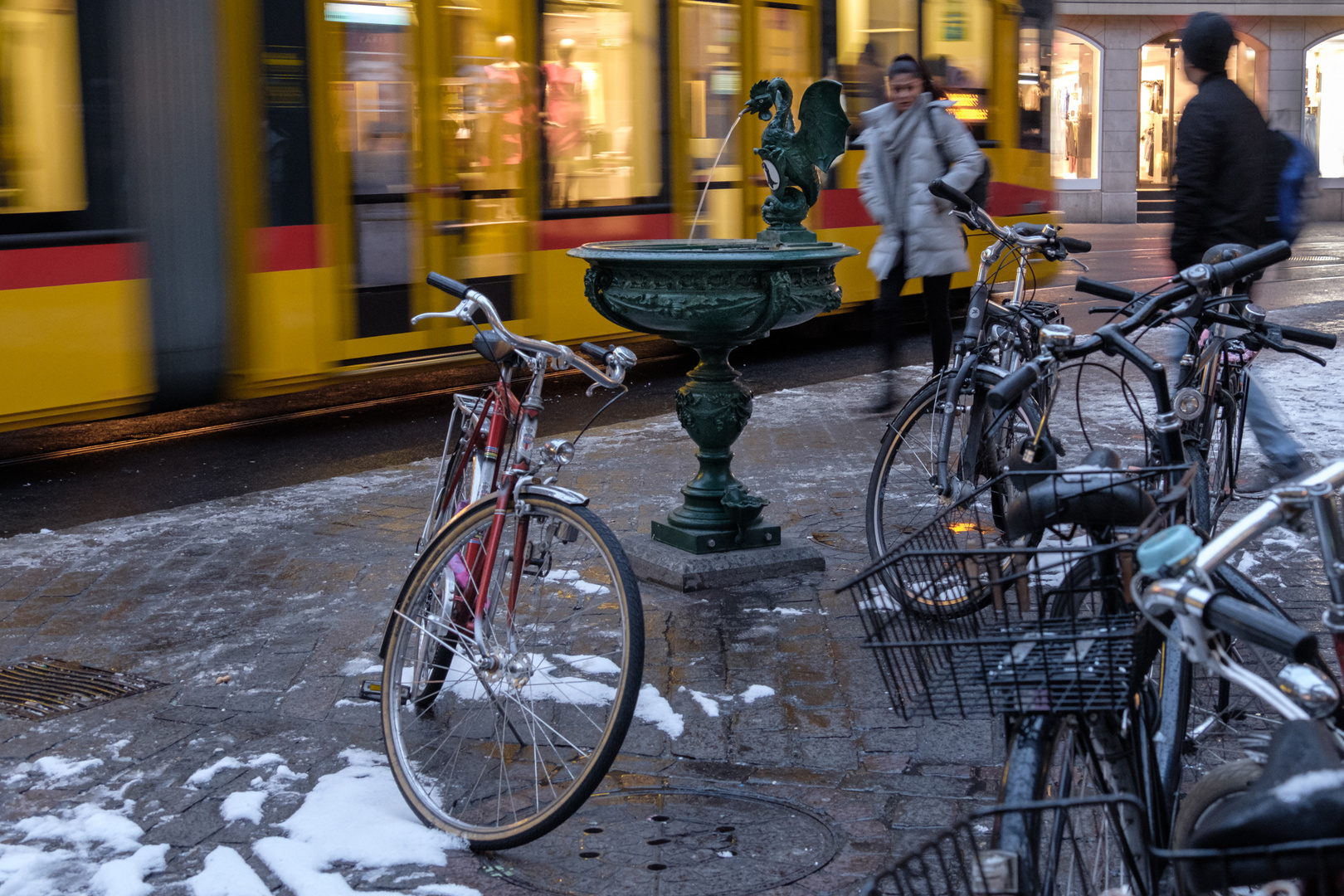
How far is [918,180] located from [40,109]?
4681 mm

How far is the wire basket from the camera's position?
6.89 feet

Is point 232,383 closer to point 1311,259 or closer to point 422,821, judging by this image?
point 422,821

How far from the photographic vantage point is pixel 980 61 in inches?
515

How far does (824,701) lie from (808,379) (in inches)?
272

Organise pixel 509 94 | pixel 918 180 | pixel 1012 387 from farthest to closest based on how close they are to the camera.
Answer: pixel 509 94 → pixel 918 180 → pixel 1012 387

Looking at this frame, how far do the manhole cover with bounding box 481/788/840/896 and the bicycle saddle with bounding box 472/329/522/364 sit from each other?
1.14 metres

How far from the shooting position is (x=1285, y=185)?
6340 millimetres

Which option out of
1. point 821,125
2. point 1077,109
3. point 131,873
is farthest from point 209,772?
point 1077,109

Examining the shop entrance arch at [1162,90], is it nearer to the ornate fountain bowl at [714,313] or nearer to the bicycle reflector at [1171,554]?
the ornate fountain bowl at [714,313]

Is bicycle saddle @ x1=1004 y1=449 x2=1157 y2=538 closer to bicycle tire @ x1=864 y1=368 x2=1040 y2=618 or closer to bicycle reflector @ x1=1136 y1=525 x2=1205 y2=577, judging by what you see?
bicycle reflector @ x1=1136 y1=525 x2=1205 y2=577

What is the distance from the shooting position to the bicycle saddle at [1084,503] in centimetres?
240

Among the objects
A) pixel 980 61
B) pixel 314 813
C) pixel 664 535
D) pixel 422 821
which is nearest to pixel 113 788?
pixel 314 813

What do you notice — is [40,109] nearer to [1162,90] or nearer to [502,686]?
[502,686]

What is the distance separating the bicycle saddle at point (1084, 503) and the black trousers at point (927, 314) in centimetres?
518
